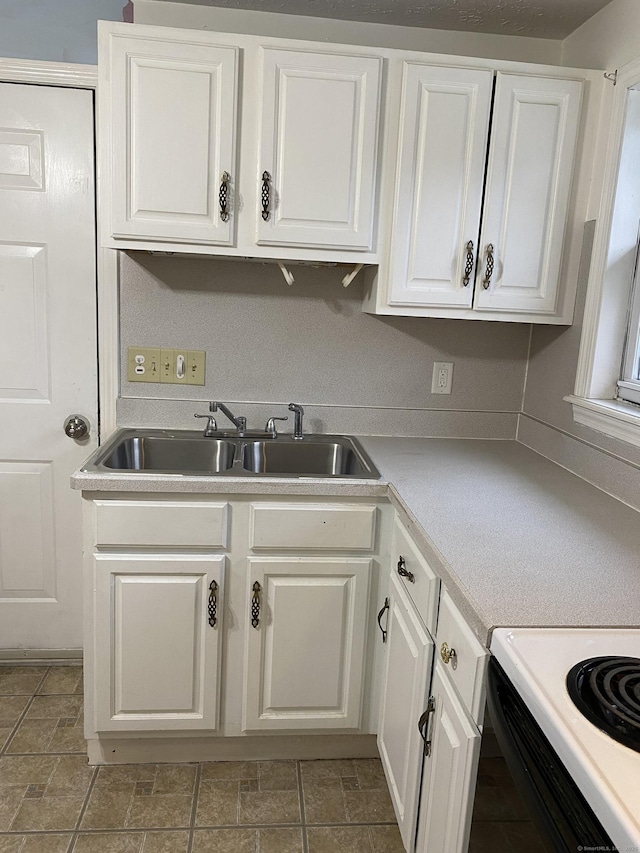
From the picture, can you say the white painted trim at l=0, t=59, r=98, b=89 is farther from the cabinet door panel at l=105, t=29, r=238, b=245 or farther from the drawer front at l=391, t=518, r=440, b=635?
the drawer front at l=391, t=518, r=440, b=635

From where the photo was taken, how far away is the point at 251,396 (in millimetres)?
2393

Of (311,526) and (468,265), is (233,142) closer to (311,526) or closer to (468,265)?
(468,265)

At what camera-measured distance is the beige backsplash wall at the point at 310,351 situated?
2.32 m

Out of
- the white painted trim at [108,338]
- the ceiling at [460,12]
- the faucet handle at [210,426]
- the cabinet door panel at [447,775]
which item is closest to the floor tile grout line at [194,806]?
the cabinet door panel at [447,775]

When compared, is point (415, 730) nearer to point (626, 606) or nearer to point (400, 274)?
point (626, 606)

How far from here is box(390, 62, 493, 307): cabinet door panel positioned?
6.39 feet

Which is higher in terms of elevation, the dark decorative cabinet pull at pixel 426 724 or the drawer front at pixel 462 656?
the drawer front at pixel 462 656

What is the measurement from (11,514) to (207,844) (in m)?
1.35

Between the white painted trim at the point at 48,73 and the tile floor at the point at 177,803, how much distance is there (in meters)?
2.12

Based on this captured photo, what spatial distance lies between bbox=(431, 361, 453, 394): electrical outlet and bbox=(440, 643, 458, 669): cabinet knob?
4.21 ft

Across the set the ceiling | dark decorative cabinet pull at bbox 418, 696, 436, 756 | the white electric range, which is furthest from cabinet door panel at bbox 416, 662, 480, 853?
→ the ceiling

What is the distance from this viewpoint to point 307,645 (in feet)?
6.35

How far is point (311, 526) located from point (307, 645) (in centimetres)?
36

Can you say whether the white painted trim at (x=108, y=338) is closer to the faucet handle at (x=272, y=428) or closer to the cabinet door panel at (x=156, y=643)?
the faucet handle at (x=272, y=428)
